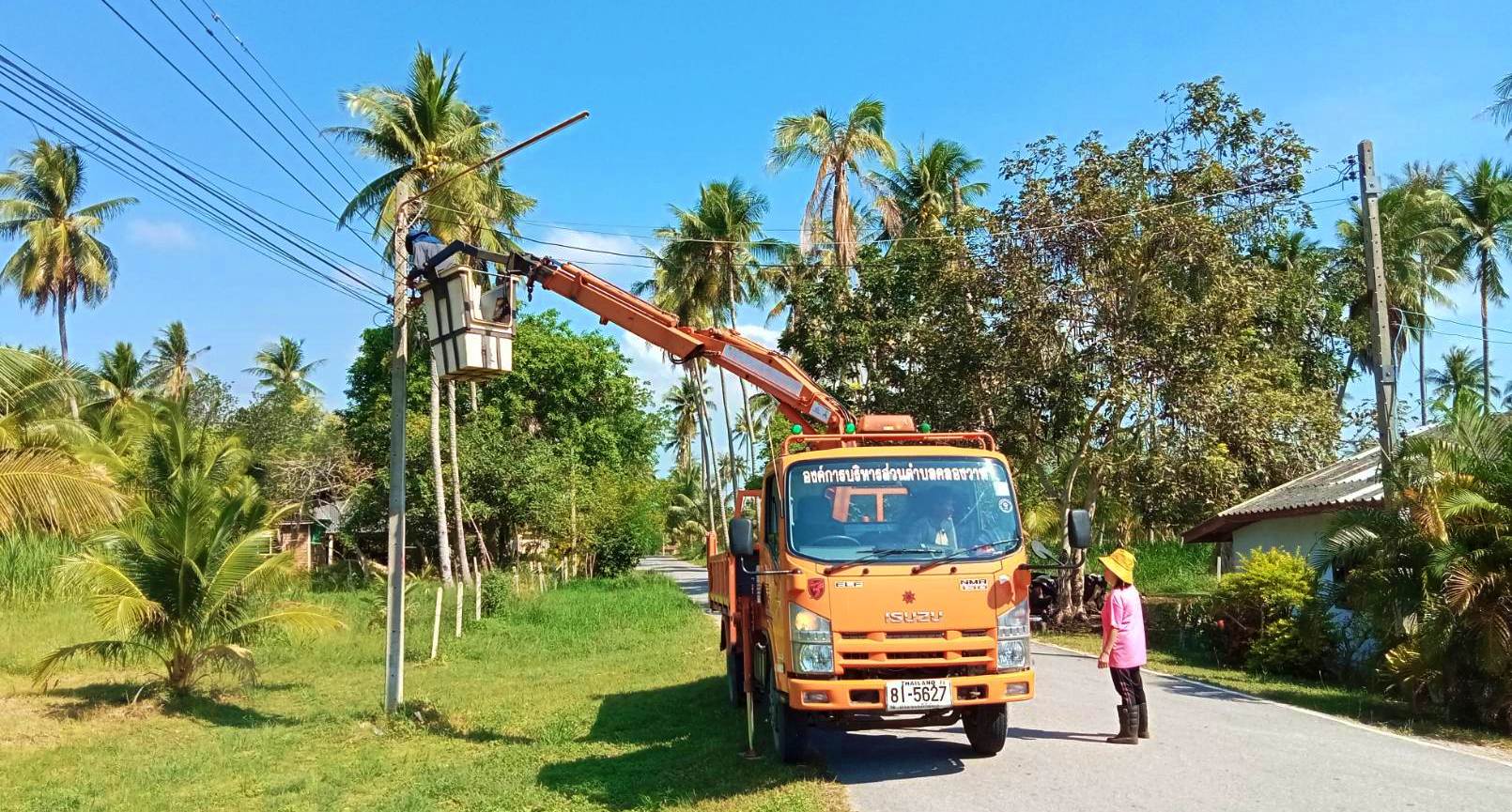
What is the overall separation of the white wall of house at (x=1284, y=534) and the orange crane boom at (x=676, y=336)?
A: 9.89 metres

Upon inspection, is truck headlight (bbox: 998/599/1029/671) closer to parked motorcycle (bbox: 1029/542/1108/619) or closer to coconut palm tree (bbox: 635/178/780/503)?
parked motorcycle (bbox: 1029/542/1108/619)

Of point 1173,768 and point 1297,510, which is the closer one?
point 1173,768

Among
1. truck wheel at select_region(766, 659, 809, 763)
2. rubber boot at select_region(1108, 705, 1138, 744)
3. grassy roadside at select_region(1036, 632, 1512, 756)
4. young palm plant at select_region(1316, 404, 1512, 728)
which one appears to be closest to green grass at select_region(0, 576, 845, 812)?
truck wheel at select_region(766, 659, 809, 763)

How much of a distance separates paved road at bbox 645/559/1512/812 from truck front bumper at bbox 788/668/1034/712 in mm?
615

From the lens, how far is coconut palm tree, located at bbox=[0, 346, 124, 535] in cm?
1767

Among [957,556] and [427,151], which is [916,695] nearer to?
[957,556]

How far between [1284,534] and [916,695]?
14.3 metres

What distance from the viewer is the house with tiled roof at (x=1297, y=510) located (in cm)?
1698

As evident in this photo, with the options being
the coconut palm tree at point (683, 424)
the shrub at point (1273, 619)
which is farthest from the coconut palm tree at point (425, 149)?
the coconut palm tree at point (683, 424)

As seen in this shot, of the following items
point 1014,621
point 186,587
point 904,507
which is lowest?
point 1014,621

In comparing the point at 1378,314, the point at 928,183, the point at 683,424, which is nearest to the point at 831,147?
the point at 928,183

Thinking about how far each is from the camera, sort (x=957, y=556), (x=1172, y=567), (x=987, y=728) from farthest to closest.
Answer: (x=1172, y=567)
(x=987, y=728)
(x=957, y=556)

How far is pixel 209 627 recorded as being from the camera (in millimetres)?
13250

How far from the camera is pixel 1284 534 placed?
757 inches
